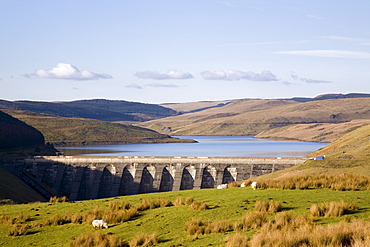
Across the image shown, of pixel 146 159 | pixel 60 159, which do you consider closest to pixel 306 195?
pixel 146 159

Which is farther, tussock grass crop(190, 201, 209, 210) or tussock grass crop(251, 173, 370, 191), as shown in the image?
tussock grass crop(251, 173, 370, 191)

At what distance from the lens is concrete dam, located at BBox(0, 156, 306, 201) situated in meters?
75.2

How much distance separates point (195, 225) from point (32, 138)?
112m

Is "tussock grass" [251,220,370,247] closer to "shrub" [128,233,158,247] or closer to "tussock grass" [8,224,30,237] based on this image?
"shrub" [128,233,158,247]

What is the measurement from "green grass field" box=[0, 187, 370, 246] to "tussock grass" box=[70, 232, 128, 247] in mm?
721

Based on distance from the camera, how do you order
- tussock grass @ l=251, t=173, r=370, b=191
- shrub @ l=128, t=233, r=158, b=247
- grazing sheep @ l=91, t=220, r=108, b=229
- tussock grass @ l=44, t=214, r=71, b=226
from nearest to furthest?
shrub @ l=128, t=233, r=158, b=247, grazing sheep @ l=91, t=220, r=108, b=229, tussock grass @ l=44, t=214, r=71, b=226, tussock grass @ l=251, t=173, r=370, b=191

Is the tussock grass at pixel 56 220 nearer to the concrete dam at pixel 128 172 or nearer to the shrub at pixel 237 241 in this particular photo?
the shrub at pixel 237 241

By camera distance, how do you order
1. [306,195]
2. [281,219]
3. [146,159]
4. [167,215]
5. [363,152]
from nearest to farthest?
[281,219]
[167,215]
[306,195]
[363,152]
[146,159]

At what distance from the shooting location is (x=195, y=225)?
18.3 m

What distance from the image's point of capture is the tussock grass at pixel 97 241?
688 inches

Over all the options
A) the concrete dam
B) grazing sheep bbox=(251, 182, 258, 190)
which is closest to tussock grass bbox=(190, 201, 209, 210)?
grazing sheep bbox=(251, 182, 258, 190)

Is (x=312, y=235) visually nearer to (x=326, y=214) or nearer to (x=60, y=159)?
(x=326, y=214)

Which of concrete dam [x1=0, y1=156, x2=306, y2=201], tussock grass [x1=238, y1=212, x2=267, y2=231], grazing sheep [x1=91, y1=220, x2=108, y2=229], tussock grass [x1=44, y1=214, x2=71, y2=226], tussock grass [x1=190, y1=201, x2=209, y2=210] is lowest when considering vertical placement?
concrete dam [x1=0, y1=156, x2=306, y2=201]

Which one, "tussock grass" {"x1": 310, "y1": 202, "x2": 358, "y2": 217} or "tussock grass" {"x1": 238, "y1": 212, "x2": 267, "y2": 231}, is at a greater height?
"tussock grass" {"x1": 310, "y1": 202, "x2": 358, "y2": 217}
